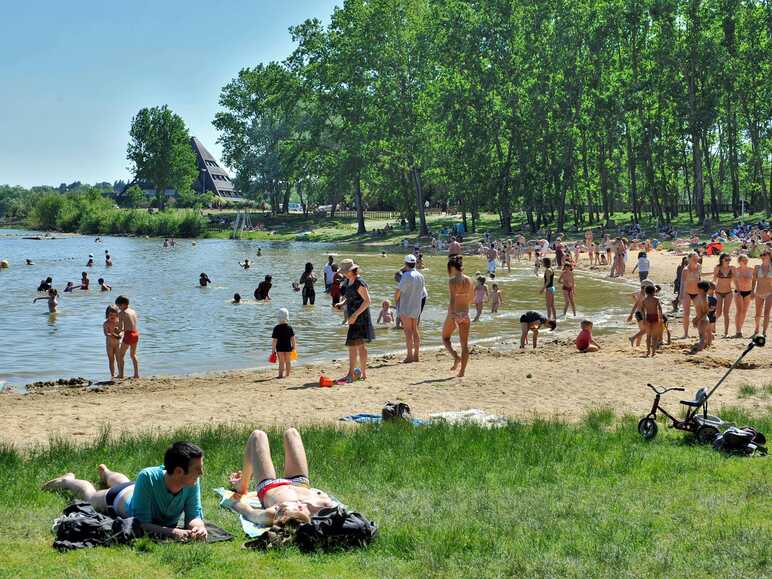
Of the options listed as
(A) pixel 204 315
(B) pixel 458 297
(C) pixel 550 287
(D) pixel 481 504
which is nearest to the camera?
(D) pixel 481 504

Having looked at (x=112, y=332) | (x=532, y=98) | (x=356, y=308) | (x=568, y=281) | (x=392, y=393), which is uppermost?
(x=532, y=98)

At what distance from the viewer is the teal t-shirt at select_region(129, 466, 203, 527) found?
6449 millimetres

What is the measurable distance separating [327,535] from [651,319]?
1133 cm

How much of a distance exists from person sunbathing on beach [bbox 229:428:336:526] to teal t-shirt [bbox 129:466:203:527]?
22.0 inches

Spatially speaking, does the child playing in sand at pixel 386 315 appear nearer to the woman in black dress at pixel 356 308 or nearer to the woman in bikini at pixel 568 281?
the woman in bikini at pixel 568 281

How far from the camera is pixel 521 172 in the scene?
204 feet

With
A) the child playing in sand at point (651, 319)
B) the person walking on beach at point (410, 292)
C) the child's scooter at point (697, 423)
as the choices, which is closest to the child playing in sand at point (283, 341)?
the person walking on beach at point (410, 292)

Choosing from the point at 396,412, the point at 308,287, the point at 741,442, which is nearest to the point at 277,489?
the point at 396,412

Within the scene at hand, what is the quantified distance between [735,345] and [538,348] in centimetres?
383

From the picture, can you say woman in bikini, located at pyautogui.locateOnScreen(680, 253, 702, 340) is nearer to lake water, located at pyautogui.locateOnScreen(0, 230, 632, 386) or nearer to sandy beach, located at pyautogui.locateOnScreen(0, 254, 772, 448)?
sandy beach, located at pyautogui.locateOnScreen(0, 254, 772, 448)

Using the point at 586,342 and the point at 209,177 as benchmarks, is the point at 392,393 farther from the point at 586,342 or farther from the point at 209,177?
the point at 209,177

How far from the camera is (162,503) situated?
6461 millimetres

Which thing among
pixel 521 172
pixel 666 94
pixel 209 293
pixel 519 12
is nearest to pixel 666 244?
pixel 666 94

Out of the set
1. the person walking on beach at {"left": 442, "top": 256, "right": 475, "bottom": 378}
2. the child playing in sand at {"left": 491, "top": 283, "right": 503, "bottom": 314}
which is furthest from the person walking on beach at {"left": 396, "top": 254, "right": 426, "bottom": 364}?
the child playing in sand at {"left": 491, "top": 283, "right": 503, "bottom": 314}
